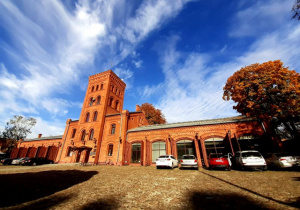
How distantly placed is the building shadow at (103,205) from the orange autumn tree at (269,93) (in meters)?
14.3

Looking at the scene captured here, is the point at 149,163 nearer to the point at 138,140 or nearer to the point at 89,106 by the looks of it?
the point at 138,140

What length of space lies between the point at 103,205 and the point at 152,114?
102 ft

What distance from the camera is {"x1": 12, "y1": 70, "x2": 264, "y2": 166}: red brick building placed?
624 inches

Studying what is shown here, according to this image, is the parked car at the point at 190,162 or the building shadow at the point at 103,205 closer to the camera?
the building shadow at the point at 103,205

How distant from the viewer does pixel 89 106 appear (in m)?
26.4

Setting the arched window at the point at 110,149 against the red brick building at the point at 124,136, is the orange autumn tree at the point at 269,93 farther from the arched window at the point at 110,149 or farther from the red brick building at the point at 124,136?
the arched window at the point at 110,149

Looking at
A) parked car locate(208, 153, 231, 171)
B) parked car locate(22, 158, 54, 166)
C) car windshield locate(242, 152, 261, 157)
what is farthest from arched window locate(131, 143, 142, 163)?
parked car locate(22, 158, 54, 166)

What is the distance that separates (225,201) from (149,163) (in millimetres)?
14711

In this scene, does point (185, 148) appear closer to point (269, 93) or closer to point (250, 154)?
point (250, 154)

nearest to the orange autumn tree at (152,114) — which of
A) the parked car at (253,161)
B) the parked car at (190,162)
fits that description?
the parked car at (190,162)

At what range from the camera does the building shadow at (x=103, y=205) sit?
4.27 m

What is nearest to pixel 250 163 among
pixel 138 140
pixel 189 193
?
pixel 189 193

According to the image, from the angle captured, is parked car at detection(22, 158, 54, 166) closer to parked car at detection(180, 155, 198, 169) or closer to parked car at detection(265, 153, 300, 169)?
parked car at detection(180, 155, 198, 169)

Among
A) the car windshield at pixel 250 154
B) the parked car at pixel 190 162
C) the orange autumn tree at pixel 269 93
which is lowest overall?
the parked car at pixel 190 162
